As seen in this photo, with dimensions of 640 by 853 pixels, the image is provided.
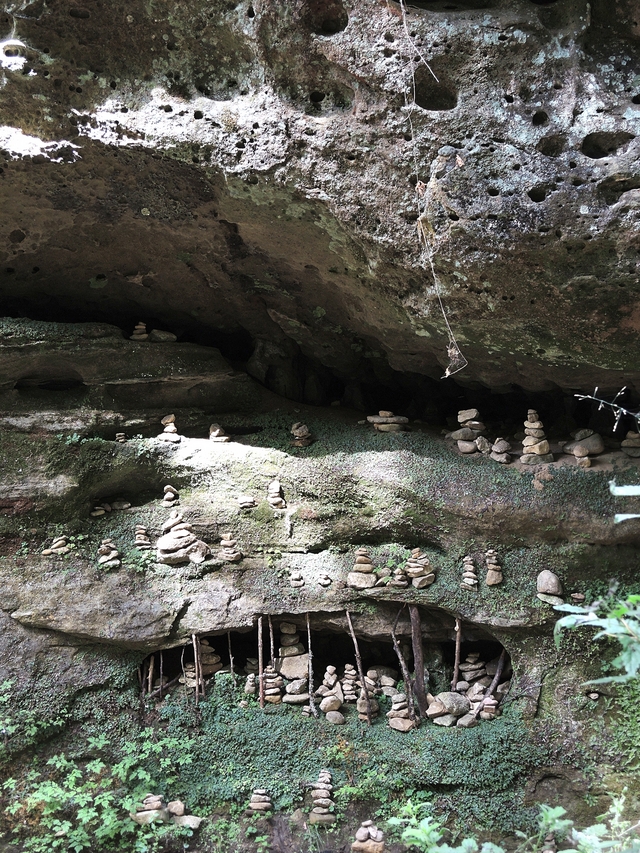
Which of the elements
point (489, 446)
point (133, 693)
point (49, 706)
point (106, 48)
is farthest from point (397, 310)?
point (49, 706)

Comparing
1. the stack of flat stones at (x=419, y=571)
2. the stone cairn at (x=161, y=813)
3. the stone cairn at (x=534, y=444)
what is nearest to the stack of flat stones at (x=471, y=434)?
the stone cairn at (x=534, y=444)

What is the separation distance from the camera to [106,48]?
A: 18.8 ft

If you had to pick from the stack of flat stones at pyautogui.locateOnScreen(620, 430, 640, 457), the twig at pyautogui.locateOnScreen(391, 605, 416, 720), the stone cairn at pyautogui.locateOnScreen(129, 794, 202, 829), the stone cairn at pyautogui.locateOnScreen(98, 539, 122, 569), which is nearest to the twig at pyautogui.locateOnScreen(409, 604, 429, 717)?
the twig at pyautogui.locateOnScreen(391, 605, 416, 720)

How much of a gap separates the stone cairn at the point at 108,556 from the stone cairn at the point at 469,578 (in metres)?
3.42

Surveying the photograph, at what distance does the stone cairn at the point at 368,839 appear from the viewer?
5.72 metres

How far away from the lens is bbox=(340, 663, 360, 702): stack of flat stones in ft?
22.0

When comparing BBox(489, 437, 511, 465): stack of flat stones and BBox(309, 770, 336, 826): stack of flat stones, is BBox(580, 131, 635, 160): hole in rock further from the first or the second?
BBox(309, 770, 336, 826): stack of flat stones

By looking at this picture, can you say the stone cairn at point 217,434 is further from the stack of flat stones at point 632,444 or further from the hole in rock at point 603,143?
the hole in rock at point 603,143

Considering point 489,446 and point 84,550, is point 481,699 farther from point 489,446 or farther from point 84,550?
point 84,550

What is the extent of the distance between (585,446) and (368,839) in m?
4.04

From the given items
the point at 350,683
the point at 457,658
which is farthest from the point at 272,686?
the point at 457,658

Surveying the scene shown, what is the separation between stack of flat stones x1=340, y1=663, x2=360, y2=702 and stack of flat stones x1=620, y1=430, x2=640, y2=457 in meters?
3.43

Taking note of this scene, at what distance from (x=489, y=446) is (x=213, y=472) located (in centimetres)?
290

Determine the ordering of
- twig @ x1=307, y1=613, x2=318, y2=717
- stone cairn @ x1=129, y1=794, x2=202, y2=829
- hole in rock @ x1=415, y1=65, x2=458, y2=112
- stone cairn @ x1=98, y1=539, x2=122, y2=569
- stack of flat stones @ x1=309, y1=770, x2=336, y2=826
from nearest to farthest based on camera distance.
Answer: hole in rock @ x1=415, y1=65, x2=458, y2=112
stone cairn @ x1=129, y1=794, x2=202, y2=829
stack of flat stones @ x1=309, y1=770, x2=336, y2=826
twig @ x1=307, y1=613, x2=318, y2=717
stone cairn @ x1=98, y1=539, x2=122, y2=569
